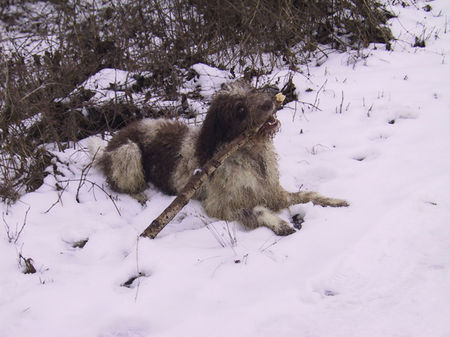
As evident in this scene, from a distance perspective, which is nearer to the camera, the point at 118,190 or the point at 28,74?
the point at 118,190

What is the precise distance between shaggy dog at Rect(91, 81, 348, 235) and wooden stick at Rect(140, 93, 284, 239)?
8cm

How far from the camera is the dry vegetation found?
19.3ft

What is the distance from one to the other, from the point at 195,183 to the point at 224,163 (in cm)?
48

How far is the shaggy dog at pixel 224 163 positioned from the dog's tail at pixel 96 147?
9 cm

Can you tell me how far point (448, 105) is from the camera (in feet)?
17.7

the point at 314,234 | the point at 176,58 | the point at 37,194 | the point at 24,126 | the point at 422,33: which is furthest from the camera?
the point at 422,33

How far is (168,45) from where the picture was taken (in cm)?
730

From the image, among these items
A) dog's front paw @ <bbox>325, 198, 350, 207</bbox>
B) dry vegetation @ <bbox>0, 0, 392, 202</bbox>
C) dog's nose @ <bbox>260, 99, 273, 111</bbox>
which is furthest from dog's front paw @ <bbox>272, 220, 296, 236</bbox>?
dry vegetation @ <bbox>0, 0, 392, 202</bbox>

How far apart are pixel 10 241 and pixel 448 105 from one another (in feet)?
17.2

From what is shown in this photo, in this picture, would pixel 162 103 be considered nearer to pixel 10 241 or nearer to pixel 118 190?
pixel 118 190

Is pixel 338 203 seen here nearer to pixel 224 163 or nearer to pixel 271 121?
pixel 271 121

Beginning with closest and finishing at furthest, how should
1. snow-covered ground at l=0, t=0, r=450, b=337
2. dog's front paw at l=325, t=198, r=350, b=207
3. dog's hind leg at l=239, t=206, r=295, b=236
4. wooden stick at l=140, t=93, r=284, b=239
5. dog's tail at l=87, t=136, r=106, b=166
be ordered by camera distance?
snow-covered ground at l=0, t=0, r=450, b=337 → wooden stick at l=140, t=93, r=284, b=239 → dog's hind leg at l=239, t=206, r=295, b=236 → dog's front paw at l=325, t=198, r=350, b=207 → dog's tail at l=87, t=136, r=106, b=166

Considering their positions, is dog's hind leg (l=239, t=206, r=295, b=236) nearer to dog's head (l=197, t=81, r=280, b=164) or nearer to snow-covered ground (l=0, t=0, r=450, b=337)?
snow-covered ground (l=0, t=0, r=450, b=337)

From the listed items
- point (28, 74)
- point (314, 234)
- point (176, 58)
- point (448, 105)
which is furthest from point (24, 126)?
point (448, 105)
